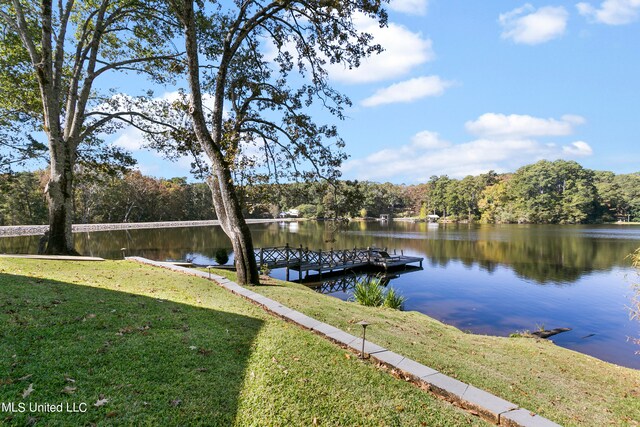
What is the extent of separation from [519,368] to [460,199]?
75.3 m

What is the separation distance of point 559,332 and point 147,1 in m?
17.4

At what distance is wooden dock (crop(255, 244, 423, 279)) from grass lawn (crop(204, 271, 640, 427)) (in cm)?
1068

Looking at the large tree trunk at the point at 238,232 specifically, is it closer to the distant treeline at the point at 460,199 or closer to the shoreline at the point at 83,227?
the shoreline at the point at 83,227

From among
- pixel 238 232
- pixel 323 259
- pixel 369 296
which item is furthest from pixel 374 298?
pixel 323 259

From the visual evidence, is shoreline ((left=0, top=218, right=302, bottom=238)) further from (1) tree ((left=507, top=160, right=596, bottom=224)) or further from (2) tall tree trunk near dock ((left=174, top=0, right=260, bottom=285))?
(1) tree ((left=507, top=160, right=596, bottom=224))

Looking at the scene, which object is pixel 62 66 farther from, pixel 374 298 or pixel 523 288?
pixel 523 288

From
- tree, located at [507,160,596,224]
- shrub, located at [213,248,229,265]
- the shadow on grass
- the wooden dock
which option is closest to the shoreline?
the wooden dock

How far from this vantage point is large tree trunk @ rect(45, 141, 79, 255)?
1103 centimetres

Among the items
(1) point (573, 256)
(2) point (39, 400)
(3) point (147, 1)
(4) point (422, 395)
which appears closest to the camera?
(2) point (39, 400)

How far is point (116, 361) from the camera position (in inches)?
134

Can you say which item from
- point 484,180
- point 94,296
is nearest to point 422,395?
point 94,296

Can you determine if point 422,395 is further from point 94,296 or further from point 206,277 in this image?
point 206,277

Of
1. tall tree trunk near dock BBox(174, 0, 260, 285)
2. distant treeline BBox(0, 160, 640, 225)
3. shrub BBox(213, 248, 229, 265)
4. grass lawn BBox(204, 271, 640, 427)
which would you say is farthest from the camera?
distant treeline BBox(0, 160, 640, 225)

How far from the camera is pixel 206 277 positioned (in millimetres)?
9180
